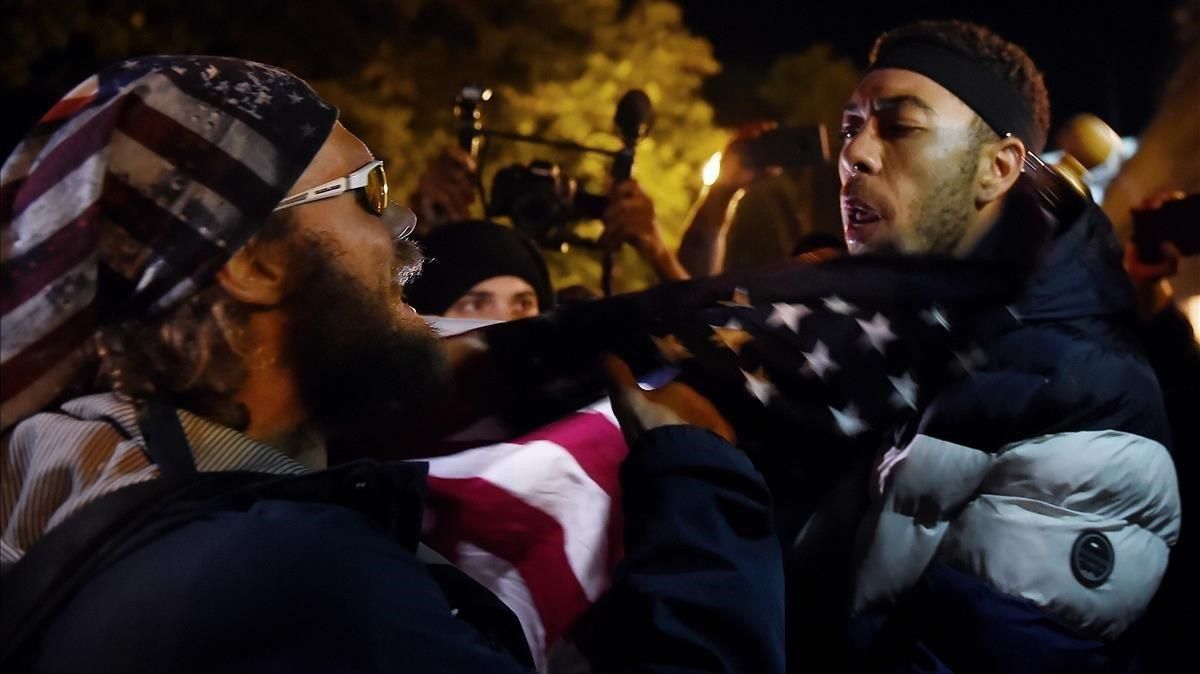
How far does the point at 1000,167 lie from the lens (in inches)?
101

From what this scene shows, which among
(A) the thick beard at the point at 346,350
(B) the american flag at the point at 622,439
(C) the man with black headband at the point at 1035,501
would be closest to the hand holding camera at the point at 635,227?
(C) the man with black headband at the point at 1035,501

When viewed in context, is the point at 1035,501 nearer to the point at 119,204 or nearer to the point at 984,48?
the point at 984,48

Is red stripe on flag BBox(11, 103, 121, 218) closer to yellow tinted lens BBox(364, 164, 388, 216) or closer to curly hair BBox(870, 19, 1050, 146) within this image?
yellow tinted lens BBox(364, 164, 388, 216)

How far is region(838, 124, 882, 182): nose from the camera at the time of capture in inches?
99.4

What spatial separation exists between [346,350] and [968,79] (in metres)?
1.56

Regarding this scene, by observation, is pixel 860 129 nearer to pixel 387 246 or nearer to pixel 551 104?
pixel 387 246

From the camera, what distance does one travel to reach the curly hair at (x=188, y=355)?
1.49 m

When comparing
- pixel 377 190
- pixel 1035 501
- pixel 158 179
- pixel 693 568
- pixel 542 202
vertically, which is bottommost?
pixel 542 202

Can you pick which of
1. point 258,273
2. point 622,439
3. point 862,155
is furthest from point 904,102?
point 258,273

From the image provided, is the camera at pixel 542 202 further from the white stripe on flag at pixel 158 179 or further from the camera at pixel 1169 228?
the white stripe on flag at pixel 158 179

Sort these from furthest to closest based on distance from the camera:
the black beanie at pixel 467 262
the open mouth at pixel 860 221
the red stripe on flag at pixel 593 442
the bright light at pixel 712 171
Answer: the bright light at pixel 712 171 < the black beanie at pixel 467 262 < the open mouth at pixel 860 221 < the red stripe on flag at pixel 593 442

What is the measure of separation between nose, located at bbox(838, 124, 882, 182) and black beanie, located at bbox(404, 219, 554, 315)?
58.0 inches

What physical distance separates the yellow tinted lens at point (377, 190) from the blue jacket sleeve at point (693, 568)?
0.56 metres

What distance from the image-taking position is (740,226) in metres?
19.4
